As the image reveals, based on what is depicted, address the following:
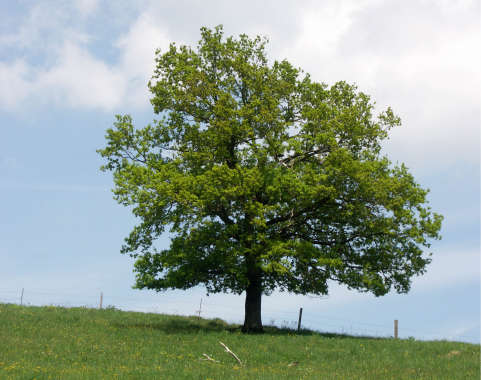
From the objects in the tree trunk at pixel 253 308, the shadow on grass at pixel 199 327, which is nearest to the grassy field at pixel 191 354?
the shadow on grass at pixel 199 327

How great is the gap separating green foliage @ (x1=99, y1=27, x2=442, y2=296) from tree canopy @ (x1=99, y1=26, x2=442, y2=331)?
0.07 metres

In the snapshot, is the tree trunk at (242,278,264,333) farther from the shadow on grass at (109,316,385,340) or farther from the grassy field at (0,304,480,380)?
the grassy field at (0,304,480,380)

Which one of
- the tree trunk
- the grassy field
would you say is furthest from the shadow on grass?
the tree trunk

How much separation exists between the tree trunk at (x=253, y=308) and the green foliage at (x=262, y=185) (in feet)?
1.49

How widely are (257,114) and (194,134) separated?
406cm

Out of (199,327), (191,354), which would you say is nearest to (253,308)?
(199,327)

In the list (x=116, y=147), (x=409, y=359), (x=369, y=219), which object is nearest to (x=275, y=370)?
(x=409, y=359)

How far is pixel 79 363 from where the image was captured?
68.8ft

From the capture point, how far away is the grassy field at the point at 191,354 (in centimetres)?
1858

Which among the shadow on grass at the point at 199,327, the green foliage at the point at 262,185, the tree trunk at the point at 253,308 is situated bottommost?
the shadow on grass at the point at 199,327

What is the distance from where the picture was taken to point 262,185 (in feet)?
94.4

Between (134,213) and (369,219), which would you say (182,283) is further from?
(369,219)

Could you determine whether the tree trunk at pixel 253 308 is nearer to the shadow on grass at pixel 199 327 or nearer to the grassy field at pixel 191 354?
the shadow on grass at pixel 199 327

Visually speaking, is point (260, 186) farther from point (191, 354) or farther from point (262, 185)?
point (191, 354)
